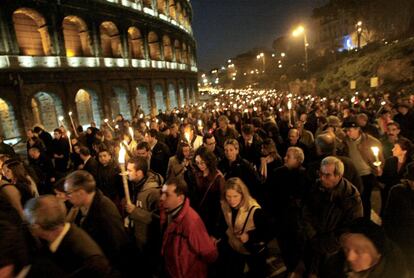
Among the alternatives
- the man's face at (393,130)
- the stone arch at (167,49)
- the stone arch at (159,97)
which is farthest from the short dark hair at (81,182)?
the stone arch at (167,49)

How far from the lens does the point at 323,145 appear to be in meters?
4.96

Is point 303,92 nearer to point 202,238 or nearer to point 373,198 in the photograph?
point 373,198

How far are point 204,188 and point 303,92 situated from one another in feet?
132

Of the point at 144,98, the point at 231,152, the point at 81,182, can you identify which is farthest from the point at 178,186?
the point at 144,98

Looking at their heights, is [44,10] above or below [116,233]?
above

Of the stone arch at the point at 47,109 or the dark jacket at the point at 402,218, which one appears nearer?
the dark jacket at the point at 402,218

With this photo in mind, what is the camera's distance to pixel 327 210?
344 cm

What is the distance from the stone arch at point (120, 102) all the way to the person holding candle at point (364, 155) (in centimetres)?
2250

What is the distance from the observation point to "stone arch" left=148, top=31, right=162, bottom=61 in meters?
32.0

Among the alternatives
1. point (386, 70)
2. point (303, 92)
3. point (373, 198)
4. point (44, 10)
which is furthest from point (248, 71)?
point (373, 198)

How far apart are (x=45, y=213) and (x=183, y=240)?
4.30 ft

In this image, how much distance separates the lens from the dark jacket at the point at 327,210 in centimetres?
336

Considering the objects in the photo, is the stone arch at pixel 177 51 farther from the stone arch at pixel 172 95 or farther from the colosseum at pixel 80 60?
the stone arch at pixel 172 95

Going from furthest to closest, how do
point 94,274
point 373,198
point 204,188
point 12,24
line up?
point 12,24
point 373,198
point 204,188
point 94,274
